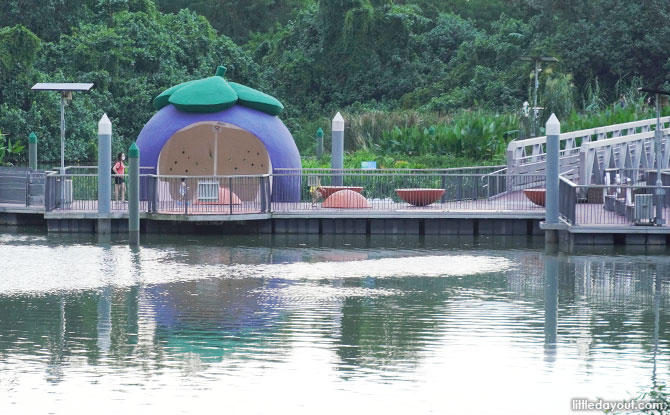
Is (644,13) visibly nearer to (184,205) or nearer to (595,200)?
(595,200)

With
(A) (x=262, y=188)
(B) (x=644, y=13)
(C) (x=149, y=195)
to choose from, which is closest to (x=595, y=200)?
(A) (x=262, y=188)

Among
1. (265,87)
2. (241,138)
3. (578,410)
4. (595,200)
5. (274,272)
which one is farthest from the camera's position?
(265,87)

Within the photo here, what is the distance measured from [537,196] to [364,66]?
33735mm

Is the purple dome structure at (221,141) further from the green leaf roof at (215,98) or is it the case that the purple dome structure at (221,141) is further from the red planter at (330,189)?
the red planter at (330,189)

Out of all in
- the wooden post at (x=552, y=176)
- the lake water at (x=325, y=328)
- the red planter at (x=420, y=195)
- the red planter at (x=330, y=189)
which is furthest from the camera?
the red planter at (x=330, y=189)

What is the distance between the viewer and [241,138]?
Answer: 34656 mm

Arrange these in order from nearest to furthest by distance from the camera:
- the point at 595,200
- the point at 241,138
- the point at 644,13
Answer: the point at 595,200 < the point at 241,138 < the point at 644,13

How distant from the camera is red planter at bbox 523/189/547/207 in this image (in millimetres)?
30156

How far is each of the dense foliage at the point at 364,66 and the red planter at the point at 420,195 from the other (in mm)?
11542

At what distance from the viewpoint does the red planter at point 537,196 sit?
30.2 metres

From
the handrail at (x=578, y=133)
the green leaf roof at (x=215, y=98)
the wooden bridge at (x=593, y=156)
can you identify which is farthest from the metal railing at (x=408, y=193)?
the green leaf roof at (x=215, y=98)

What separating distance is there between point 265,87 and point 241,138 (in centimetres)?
2684

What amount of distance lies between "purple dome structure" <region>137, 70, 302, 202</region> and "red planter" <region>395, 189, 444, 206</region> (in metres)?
2.58

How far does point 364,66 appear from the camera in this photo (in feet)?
207
